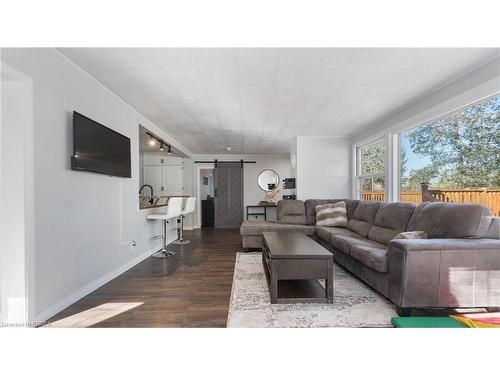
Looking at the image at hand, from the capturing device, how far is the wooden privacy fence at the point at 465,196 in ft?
7.79

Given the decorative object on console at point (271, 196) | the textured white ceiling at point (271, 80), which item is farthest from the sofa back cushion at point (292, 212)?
the decorative object on console at point (271, 196)

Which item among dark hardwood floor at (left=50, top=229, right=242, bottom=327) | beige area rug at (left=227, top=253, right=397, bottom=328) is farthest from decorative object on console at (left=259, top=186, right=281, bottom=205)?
beige area rug at (left=227, top=253, right=397, bottom=328)

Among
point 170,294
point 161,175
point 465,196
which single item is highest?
point 161,175

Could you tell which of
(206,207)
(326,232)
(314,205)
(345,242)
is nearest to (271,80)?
(345,242)

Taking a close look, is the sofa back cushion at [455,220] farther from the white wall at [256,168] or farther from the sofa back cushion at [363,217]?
the white wall at [256,168]

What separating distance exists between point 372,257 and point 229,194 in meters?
5.71

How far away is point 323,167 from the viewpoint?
545 centimetres

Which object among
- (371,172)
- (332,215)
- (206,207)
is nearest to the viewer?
(332,215)

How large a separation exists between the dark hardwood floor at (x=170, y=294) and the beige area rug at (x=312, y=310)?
5.7 inches

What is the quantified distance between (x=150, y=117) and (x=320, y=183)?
382cm

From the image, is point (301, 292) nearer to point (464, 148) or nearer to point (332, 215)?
point (332, 215)

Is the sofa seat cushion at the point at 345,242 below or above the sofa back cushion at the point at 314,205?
below
